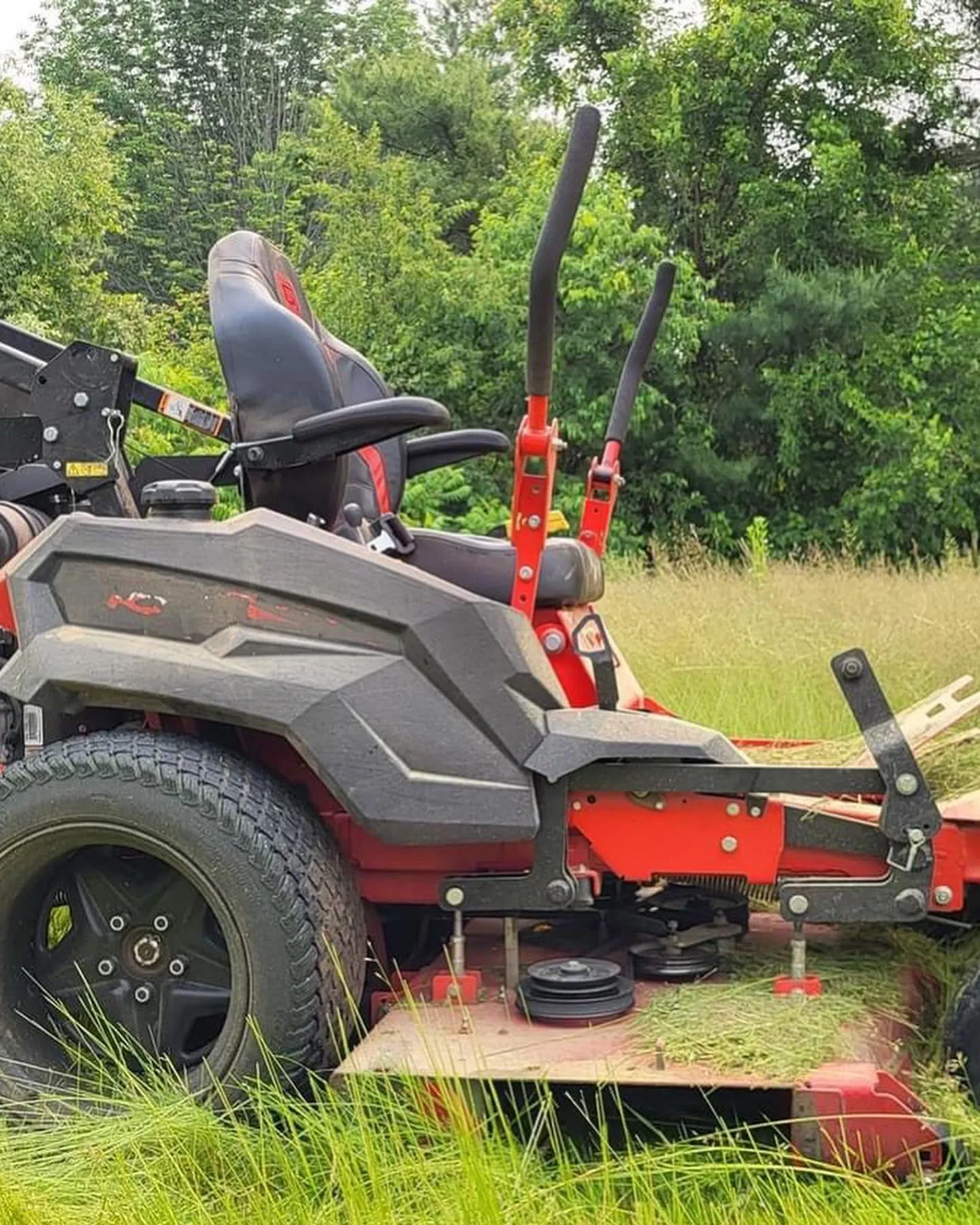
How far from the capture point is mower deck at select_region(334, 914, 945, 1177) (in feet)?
6.81

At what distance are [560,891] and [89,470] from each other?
3.99 ft

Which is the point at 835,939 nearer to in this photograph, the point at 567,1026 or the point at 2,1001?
the point at 567,1026

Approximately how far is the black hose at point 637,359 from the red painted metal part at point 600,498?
6 cm

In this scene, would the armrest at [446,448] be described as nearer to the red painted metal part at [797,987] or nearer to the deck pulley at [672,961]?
the deck pulley at [672,961]

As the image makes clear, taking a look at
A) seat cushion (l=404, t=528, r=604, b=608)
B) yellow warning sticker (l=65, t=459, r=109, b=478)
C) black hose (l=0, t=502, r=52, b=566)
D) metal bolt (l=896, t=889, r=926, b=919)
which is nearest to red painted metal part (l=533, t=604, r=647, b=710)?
seat cushion (l=404, t=528, r=604, b=608)

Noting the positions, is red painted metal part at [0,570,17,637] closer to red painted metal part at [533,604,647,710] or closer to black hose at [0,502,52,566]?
black hose at [0,502,52,566]

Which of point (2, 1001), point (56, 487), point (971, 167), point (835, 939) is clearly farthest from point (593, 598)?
point (971, 167)

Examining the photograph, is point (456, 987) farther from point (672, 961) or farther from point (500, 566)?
point (500, 566)

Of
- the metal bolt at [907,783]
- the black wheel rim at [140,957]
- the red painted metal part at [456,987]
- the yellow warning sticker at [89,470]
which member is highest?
the yellow warning sticker at [89,470]

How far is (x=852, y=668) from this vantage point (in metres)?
2.37

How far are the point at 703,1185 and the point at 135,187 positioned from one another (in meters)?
23.7

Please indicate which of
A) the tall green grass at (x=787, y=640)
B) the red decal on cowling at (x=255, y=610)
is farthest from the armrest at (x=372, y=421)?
the tall green grass at (x=787, y=640)

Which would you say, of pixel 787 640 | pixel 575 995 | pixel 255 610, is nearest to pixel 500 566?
pixel 255 610

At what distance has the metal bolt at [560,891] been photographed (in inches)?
95.5
